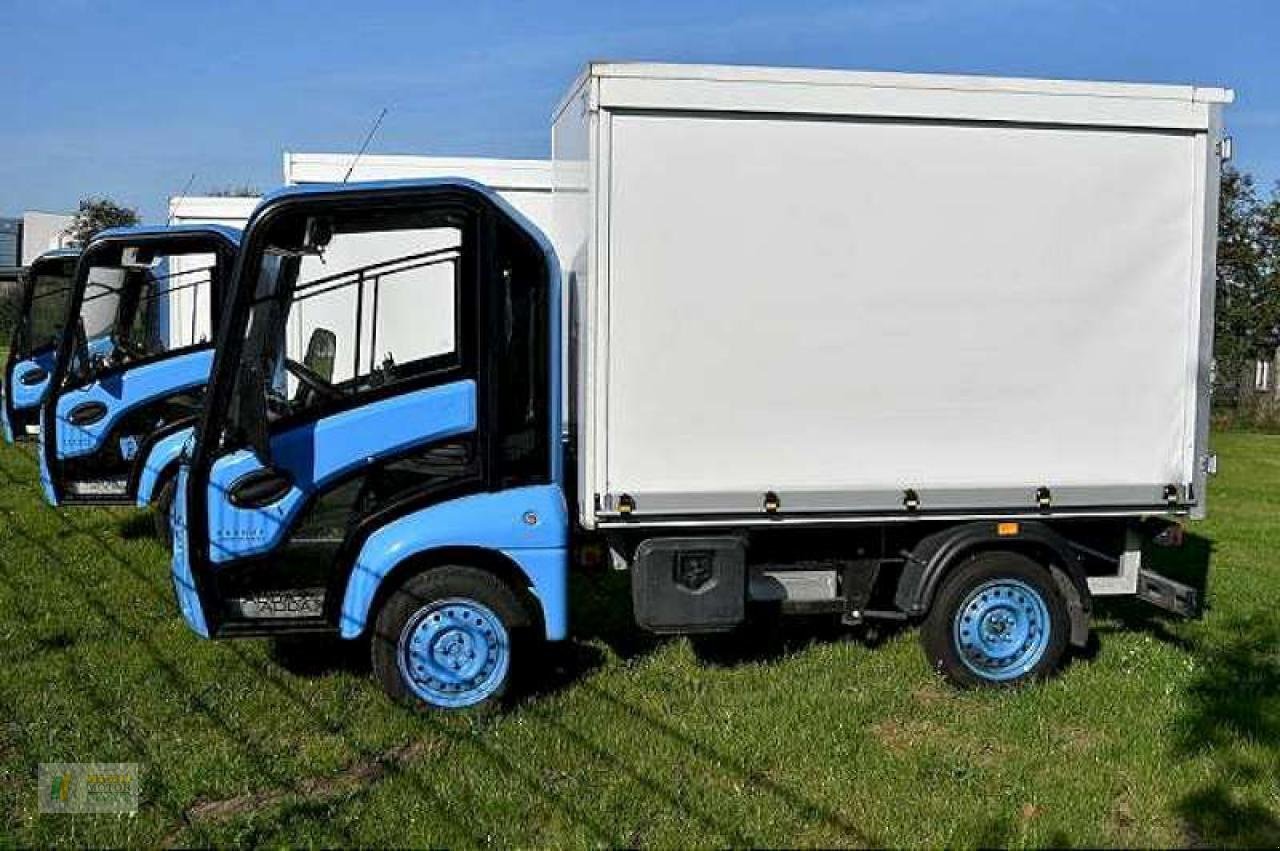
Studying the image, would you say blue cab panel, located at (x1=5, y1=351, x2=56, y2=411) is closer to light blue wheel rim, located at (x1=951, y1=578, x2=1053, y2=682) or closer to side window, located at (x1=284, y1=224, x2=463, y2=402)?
side window, located at (x1=284, y1=224, x2=463, y2=402)

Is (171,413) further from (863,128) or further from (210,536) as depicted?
(863,128)

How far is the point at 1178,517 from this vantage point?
6582mm

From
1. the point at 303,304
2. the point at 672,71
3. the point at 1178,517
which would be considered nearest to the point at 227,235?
the point at 303,304

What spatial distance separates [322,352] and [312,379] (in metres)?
0.31

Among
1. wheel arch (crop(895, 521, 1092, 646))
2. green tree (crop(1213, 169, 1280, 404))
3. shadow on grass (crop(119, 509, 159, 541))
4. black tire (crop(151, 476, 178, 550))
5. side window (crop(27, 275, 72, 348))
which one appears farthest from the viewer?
green tree (crop(1213, 169, 1280, 404))

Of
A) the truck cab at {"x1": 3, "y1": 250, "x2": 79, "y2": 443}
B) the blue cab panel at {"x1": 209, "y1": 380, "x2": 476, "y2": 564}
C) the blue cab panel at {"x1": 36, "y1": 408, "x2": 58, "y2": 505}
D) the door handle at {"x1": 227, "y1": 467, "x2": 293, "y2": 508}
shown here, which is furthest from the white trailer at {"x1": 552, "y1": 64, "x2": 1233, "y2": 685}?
the truck cab at {"x1": 3, "y1": 250, "x2": 79, "y2": 443}

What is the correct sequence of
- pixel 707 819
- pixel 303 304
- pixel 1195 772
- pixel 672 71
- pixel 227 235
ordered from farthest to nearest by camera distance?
pixel 227 235 < pixel 303 304 < pixel 672 71 < pixel 1195 772 < pixel 707 819

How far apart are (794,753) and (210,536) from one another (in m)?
2.78

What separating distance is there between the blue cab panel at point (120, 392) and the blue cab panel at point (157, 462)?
0.53 meters

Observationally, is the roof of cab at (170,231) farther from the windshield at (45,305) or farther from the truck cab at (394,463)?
the truck cab at (394,463)

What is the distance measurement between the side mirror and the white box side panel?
4.61 ft

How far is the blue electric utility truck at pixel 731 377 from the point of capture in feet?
19.1

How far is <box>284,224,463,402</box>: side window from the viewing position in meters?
5.99

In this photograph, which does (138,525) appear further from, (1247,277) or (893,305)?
(1247,277)
